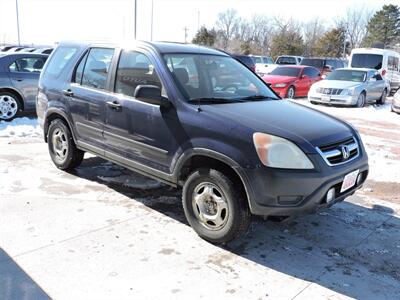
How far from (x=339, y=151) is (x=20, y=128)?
685cm

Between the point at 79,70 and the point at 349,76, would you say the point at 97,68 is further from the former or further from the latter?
the point at 349,76

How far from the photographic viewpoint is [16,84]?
31.6 feet

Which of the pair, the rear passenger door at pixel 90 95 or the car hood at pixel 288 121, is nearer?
the car hood at pixel 288 121

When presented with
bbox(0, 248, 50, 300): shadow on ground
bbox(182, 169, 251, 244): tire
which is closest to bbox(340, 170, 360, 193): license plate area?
bbox(182, 169, 251, 244): tire

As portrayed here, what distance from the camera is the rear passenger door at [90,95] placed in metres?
4.98

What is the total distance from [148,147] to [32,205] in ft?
5.00

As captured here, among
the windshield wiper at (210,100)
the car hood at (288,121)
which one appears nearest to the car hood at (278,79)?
the car hood at (288,121)

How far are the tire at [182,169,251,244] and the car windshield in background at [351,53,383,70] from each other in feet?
59.6

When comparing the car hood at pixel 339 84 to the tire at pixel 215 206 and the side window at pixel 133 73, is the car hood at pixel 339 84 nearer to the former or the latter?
the side window at pixel 133 73

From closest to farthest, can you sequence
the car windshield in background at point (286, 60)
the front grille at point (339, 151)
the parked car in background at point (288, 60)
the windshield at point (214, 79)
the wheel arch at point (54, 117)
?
1. the front grille at point (339, 151)
2. the windshield at point (214, 79)
3. the wheel arch at point (54, 117)
4. the parked car in background at point (288, 60)
5. the car windshield in background at point (286, 60)

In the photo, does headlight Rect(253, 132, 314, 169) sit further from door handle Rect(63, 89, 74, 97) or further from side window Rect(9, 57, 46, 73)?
side window Rect(9, 57, 46, 73)

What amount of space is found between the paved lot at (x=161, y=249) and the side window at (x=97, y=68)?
4.33ft

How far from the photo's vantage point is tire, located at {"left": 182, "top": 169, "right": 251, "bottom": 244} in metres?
3.73

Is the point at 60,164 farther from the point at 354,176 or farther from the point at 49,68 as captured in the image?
the point at 354,176
